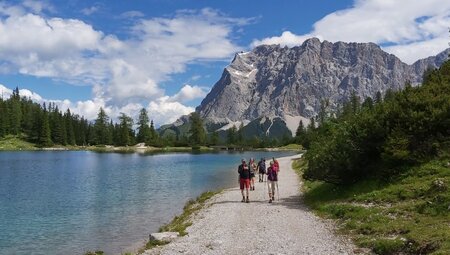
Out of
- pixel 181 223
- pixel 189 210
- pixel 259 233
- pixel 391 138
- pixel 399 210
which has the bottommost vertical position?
pixel 189 210

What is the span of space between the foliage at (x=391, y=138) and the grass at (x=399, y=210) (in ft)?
3.39

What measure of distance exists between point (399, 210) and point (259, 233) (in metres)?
6.87

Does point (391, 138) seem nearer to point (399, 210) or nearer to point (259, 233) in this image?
point (399, 210)

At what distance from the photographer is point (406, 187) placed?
2492cm

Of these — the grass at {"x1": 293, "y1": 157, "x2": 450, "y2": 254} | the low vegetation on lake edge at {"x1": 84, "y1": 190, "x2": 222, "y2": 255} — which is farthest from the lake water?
the grass at {"x1": 293, "y1": 157, "x2": 450, "y2": 254}

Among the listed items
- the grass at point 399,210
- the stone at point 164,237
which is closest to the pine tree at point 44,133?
the grass at point 399,210

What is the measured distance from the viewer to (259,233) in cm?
2191

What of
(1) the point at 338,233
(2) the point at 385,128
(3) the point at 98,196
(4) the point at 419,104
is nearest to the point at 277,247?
(1) the point at 338,233

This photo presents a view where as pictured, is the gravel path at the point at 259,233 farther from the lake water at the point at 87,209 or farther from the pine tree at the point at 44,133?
the pine tree at the point at 44,133

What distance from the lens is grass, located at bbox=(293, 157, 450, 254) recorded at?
16312mm

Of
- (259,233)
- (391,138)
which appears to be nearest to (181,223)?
(259,233)

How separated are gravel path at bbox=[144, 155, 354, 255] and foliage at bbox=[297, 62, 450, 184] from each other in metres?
3.94

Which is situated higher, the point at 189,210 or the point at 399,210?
the point at 399,210

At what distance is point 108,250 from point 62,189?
31.8 metres
